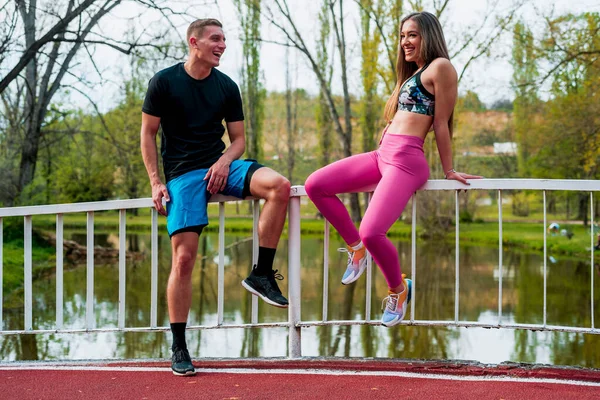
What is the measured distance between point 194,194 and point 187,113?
1.21ft

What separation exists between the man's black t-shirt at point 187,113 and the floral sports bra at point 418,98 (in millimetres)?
790

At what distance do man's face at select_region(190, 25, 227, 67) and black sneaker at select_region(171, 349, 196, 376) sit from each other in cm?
126

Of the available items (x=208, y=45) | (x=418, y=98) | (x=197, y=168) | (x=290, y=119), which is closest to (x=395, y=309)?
(x=418, y=98)

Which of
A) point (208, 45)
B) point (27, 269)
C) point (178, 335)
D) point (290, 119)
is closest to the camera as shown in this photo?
point (178, 335)

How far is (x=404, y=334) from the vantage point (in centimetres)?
812

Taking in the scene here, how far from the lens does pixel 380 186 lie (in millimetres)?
3082

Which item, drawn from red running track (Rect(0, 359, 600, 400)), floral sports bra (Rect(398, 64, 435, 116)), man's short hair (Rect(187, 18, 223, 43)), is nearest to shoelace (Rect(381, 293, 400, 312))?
red running track (Rect(0, 359, 600, 400))

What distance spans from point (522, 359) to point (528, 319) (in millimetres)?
2204

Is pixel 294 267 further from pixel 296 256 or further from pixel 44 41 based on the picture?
pixel 44 41

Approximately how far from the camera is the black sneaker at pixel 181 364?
294 cm

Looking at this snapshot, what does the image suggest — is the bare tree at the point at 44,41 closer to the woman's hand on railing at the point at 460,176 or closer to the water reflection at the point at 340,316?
the water reflection at the point at 340,316

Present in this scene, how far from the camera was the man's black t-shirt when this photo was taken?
321 cm

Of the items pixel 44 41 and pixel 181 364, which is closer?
pixel 181 364

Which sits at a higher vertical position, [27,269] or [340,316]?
[27,269]
